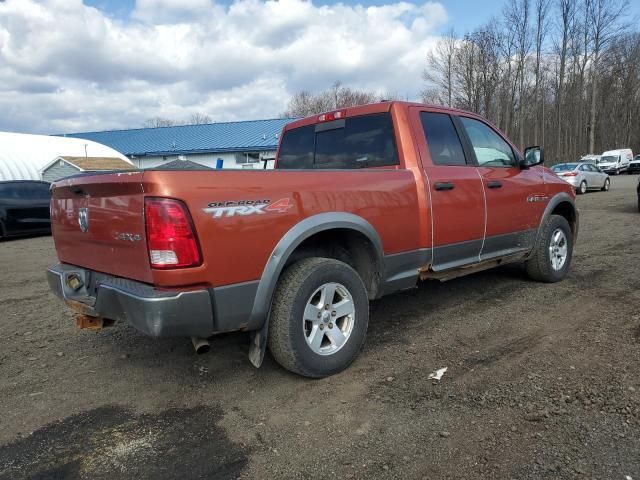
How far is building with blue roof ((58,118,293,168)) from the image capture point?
39781 mm

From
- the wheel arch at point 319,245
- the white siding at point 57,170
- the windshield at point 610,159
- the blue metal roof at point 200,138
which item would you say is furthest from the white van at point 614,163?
the wheel arch at point 319,245

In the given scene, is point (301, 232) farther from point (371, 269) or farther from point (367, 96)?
point (367, 96)

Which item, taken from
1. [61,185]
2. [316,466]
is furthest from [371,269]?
[61,185]

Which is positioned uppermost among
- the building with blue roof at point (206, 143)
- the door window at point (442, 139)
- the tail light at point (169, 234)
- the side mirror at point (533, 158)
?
the building with blue roof at point (206, 143)

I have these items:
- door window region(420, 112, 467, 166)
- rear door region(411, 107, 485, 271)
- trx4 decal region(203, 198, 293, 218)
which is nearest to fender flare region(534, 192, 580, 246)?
rear door region(411, 107, 485, 271)

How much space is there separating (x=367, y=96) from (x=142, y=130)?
88.2 ft

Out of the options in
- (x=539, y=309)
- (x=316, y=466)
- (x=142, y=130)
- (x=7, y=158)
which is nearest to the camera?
(x=316, y=466)

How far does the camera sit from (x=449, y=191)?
4301mm

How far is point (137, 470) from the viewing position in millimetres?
2525

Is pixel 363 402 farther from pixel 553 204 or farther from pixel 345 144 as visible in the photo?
pixel 553 204

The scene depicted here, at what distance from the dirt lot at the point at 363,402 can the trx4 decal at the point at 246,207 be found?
1267mm

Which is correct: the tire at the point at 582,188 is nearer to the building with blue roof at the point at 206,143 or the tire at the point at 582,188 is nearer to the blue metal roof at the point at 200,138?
the blue metal roof at the point at 200,138

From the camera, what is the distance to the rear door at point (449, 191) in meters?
4.22

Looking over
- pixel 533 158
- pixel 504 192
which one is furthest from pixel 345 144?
pixel 533 158
